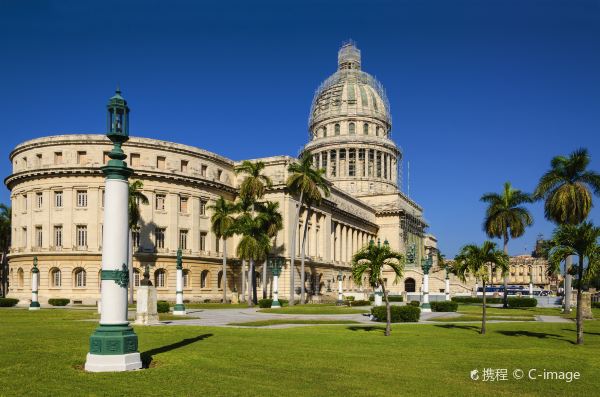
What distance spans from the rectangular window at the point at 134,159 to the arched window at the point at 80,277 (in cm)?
1317

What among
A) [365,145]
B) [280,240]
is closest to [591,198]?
[280,240]

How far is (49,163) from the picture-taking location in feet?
216

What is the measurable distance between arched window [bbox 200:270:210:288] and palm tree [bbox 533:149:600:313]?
40487mm

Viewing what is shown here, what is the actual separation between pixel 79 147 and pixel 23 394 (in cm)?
5811

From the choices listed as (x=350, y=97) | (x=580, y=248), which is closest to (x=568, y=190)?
(x=580, y=248)

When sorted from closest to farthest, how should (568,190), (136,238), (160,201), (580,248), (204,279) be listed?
(580,248) < (568,190) < (136,238) < (160,201) < (204,279)

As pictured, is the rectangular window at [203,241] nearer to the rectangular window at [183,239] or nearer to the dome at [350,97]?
the rectangular window at [183,239]

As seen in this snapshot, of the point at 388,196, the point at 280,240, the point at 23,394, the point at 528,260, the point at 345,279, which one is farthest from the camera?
the point at 528,260

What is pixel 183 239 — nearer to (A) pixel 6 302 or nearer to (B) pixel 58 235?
(B) pixel 58 235

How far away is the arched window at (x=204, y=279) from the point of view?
71375 mm

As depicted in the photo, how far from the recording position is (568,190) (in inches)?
1877

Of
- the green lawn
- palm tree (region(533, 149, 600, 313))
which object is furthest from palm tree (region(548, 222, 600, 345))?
palm tree (region(533, 149, 600, 313))

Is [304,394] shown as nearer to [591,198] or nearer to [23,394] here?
[23,394]

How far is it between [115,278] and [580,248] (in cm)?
1768
